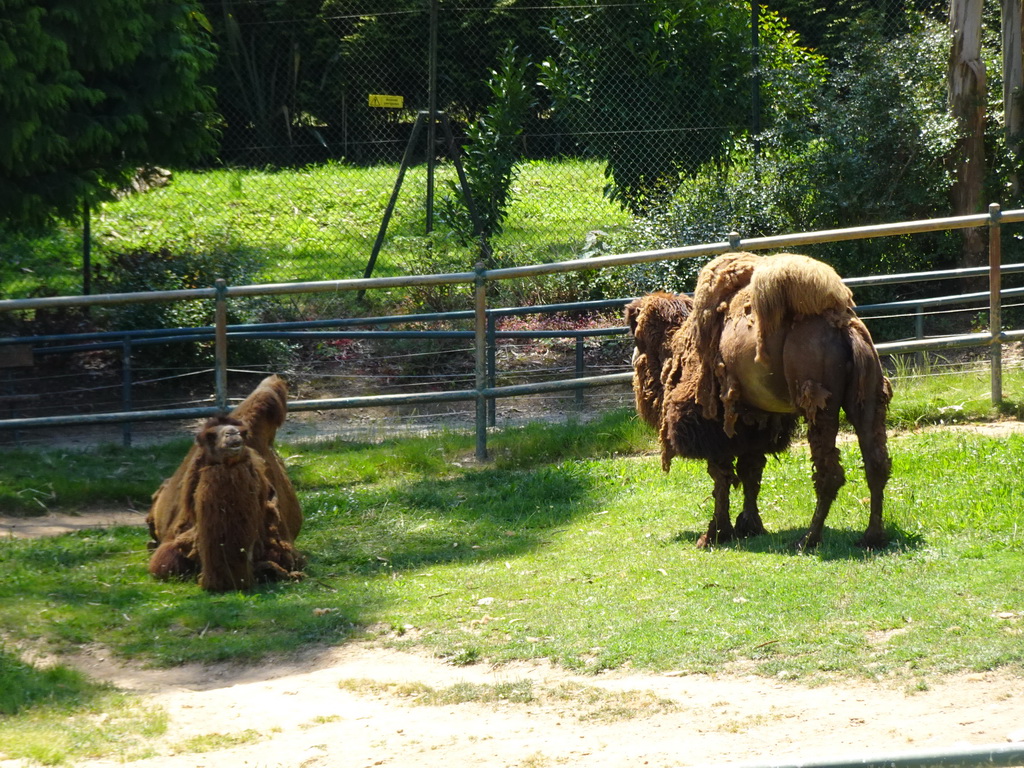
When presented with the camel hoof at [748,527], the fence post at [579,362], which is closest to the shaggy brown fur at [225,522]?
the camel hoof at [748,527]

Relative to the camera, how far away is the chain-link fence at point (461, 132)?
15.7m

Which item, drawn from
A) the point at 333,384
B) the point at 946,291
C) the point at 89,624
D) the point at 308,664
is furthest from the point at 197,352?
the point at 946,291

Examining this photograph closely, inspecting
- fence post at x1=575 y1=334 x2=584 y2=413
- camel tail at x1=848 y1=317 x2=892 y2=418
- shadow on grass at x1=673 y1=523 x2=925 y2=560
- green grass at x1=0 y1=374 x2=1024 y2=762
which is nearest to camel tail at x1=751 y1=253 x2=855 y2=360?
camel tail at x1=848 y1=317 x2=892 y2=418

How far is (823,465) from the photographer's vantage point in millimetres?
7098

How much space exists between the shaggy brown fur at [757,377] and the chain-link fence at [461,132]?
689cm

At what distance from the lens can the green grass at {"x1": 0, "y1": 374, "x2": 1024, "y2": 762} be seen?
5672 millimetres

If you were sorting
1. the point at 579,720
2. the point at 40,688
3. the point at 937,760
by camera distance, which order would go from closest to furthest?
the point at 937,760, the point at 579,720, the point at 40,688

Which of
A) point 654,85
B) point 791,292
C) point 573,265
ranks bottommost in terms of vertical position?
point 791,292

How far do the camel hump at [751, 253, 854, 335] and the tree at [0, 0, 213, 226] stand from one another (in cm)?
699

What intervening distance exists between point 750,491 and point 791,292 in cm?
149

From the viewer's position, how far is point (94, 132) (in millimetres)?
11578

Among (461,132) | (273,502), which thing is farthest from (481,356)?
(461,132)

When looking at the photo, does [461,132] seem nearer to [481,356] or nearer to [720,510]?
[481,356]

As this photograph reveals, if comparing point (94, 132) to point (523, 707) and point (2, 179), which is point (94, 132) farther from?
point (523, 707)
